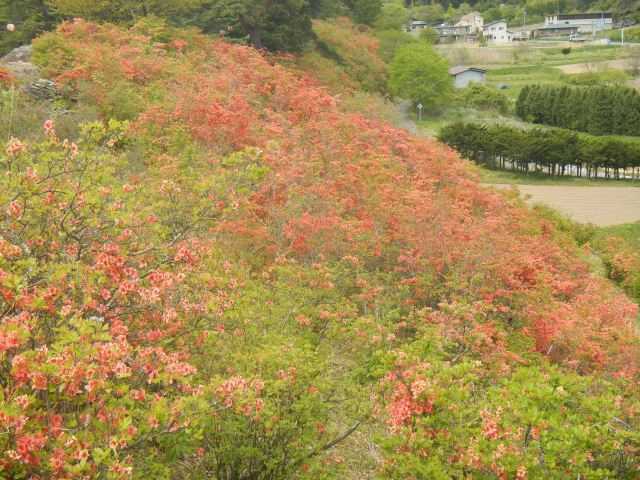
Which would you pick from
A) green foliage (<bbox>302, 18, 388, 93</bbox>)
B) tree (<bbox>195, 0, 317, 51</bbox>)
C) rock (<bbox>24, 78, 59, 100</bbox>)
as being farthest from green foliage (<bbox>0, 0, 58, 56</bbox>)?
green foliage (<bbox>302, 18, 388, 93</bbox>)

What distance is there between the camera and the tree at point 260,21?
89.3 ft

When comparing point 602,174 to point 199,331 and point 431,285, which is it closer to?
point 431,285

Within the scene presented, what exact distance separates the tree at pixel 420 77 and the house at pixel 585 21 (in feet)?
193

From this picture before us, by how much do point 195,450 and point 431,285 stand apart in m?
7.24

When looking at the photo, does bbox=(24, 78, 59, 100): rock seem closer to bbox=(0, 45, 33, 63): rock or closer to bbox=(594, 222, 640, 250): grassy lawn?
bbox=(0, 45, 33, 63): rock

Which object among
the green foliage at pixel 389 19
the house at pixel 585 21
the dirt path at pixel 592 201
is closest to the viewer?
the dirt path at pixel 592 201

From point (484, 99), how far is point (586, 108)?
339 inches

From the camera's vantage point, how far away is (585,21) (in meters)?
102

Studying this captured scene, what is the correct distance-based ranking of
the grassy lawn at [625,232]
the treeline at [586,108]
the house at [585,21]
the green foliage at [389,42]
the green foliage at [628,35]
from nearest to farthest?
the grassy lawn at [625,232] < the green foliage at [389,42] < the treeline at [586,108] < the green foliage at [628,35] < the house at [585,21]

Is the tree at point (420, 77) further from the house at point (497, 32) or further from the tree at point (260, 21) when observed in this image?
the house at point (497, 32)

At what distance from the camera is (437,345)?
17.9ft

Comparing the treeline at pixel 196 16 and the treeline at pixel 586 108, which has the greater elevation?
the treeline at pixel 196 16

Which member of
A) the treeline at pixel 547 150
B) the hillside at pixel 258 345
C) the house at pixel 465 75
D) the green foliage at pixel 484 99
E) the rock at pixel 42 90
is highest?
the rock at pixel 42 90

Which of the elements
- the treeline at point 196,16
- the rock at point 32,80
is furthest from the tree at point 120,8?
the rock at point 32,80
